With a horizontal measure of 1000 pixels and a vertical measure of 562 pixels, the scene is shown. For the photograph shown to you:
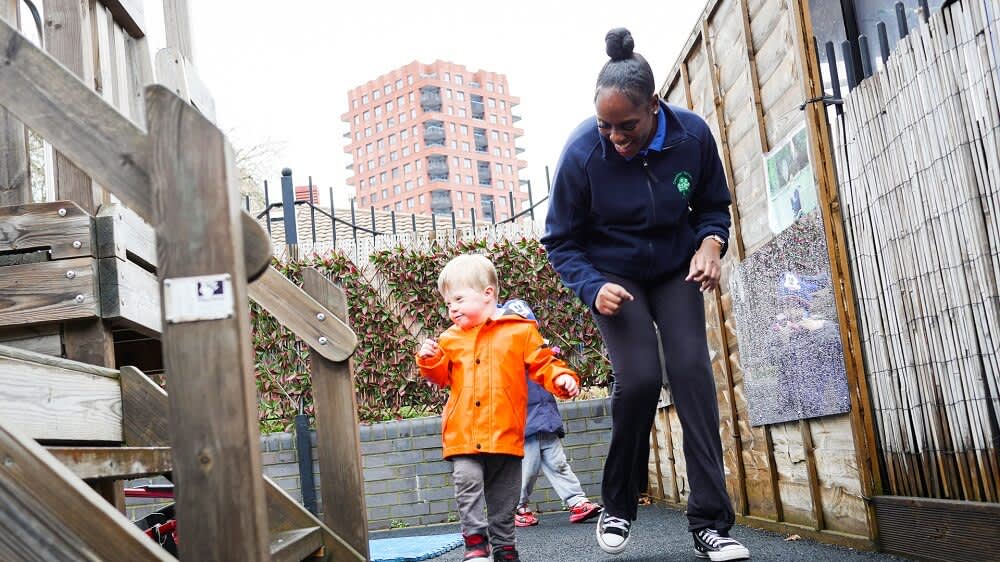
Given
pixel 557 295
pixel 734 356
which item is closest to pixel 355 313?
pixel 557 295

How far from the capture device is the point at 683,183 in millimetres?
3475

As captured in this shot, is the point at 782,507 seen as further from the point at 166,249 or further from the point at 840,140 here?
the point at 166,249

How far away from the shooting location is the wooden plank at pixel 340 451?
3605 millimetres

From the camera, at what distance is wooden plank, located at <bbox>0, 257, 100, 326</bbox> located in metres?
3.16

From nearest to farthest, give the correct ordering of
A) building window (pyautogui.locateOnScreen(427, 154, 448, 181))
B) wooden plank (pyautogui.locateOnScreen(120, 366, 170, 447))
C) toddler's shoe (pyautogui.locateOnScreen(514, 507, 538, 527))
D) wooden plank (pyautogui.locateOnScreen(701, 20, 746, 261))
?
1. wooden plank (pyautogui.locateOnScreen(120, 366, 170, 447))
2. wooden plank (pyautogui.locateOnScreen(701, 20, 746, 261))
3. toddler's shoe (pyautogui.locateOnScreen(514, 507, 538, 527))
4. building window (pyautogui.locateOnScreen(427, 154, 448, 181))

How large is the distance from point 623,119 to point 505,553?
1.58m

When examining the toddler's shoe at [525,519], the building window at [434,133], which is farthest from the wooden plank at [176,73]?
the building window at [434,133]

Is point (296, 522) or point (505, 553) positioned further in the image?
point (505, 553)

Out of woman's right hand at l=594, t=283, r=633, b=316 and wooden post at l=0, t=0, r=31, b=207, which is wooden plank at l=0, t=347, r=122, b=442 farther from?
woman's right hand at l=594, t=283, r=633, b=316

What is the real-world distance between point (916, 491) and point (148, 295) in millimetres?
2635

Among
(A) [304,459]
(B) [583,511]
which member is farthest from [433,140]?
(B) [583,511]

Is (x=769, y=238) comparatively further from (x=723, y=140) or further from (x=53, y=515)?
(x=53, y=515)

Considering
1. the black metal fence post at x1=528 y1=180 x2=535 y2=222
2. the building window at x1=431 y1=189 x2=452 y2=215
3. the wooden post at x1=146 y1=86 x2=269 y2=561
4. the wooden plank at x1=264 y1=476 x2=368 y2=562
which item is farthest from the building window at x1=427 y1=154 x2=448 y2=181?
the wooden post at x1=146 y1=86 x2=269 y2=561

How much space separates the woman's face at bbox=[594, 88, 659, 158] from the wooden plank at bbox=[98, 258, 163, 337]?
1535 mm
